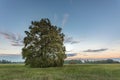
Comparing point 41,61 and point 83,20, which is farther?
point 41,61

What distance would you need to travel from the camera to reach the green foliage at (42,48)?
→ 3641 centimetres

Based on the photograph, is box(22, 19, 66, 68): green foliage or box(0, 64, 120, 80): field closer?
box(0, 64, 120, 80): field

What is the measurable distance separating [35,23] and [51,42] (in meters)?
5.18

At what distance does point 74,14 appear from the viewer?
30.8m

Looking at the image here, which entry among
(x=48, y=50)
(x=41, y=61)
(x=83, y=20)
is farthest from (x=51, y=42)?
(x=83, y=20)

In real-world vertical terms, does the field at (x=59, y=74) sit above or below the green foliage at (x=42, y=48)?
below

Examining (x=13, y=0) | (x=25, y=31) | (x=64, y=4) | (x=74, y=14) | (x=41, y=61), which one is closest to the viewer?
(x=13, y=0)

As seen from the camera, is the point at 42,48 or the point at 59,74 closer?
the point at 59,74

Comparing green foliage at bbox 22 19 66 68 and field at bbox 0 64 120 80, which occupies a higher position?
green foliage at bbox 22 19 66 68

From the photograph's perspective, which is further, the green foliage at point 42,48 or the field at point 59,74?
the green foliage at point 42,48

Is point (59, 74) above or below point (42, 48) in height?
below

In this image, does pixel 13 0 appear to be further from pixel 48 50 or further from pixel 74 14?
pixel 48 50

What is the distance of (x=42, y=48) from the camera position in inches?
1467

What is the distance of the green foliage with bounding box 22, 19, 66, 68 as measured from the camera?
36406mm
